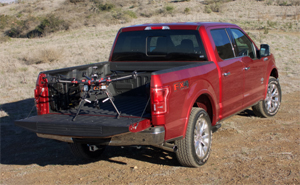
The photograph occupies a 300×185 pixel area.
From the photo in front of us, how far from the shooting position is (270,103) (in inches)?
276

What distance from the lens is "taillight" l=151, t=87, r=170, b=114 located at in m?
3.74

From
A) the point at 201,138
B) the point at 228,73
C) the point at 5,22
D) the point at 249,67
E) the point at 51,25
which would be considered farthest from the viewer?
the point at 5,22

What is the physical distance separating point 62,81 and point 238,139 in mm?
3158

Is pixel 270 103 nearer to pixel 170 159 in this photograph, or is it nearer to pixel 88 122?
pixel 170 159

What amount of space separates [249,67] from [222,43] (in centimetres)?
80

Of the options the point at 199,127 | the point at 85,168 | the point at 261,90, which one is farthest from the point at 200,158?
the point at 261,90

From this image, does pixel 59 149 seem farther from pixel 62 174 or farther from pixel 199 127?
pixel 199 127

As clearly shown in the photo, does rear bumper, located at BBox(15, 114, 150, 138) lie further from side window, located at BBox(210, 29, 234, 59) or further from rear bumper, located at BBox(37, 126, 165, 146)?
side window, located at BBox(210, 29, 234, 59)

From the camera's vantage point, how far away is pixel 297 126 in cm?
629

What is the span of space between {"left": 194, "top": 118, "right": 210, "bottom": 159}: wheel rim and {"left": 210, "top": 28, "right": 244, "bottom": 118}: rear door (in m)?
0.59

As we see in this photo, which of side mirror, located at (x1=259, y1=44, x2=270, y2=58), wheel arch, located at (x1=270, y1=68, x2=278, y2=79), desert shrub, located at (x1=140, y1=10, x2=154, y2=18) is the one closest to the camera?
side mirror, located at (x1=259, y1=44, x2=270, y2=58)

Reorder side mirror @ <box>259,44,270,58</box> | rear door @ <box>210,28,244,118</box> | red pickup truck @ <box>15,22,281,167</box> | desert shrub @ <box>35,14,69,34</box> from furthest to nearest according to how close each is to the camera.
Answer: desert shrub @ <box>35,14,69,34</box> < side mirror @ <box>259,44,270,58</box> < rear door @ <box>210,28,244,118</box> < red pickup truck @ <box>15,22,281,167</box>

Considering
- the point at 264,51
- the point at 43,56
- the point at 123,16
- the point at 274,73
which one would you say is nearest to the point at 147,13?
the point at 123,16

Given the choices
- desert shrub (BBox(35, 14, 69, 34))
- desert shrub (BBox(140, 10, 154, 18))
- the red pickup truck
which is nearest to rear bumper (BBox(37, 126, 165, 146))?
the red pickup truck
